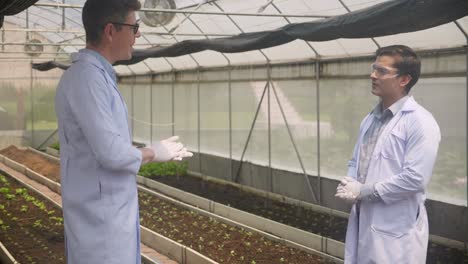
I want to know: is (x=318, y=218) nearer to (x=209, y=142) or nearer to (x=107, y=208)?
(x=209, y=142)

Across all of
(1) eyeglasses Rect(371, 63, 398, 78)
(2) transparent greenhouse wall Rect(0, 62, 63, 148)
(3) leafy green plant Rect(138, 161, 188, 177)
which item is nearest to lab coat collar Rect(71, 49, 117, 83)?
(1) eyeglasses Rect(371, 63, 398, 78)

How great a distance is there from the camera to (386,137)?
2693 mm

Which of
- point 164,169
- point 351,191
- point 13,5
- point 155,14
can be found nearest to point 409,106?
point 351,191

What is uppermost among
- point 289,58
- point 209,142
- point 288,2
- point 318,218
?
point 288,2

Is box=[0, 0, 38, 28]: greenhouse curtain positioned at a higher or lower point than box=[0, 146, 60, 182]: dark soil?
higher

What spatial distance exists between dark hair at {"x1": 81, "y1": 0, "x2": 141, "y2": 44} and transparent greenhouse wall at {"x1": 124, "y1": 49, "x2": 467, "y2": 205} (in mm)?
4468

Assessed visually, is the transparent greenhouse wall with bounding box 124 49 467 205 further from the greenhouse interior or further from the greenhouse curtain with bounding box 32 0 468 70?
the greenhouse curtain with bounding box 32 0 468 70

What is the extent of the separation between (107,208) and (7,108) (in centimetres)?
1681

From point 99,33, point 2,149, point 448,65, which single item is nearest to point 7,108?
point 2,149

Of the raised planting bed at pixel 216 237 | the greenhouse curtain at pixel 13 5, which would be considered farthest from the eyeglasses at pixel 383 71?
the raised planting bed at pixel 216 237

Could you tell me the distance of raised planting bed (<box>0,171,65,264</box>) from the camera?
5863 millimetres

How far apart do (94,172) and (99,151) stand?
124 mm

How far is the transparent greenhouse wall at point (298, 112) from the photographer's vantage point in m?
6.00

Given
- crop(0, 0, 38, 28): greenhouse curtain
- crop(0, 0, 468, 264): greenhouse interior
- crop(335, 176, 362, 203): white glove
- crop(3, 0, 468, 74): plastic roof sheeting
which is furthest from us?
crop(3, 0, 468, 74): plastic roof sheeting
